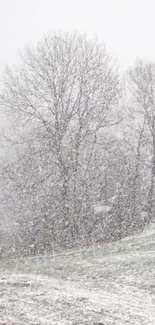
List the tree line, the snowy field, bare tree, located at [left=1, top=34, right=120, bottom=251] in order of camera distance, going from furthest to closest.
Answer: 1. bare tree, located at [left=1, top=34, right=120, bottom=251]
2. the tree line
3. the snowy field

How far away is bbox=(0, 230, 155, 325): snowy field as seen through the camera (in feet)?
30.5

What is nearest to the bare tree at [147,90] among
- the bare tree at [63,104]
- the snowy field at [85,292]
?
the bare tree at [63,104]

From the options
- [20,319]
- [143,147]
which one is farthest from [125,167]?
[20,319]

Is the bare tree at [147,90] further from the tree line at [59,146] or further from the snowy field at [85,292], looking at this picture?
the snowy field at [85,292]

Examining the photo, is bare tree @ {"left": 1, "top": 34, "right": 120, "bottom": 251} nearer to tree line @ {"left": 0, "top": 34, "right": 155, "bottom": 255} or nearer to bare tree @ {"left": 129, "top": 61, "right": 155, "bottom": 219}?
tree line @ {"left": 0, "top": 34, "right": 155, "bottom": 255}

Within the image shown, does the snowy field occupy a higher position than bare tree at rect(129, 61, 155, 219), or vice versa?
bare tree at rect(129, 61, 155, 219)

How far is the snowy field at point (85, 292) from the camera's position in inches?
366

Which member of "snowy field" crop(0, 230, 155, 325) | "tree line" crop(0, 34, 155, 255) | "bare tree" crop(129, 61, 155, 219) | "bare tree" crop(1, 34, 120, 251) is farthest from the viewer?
"bare tree" crop(129, 61, 155, 219)

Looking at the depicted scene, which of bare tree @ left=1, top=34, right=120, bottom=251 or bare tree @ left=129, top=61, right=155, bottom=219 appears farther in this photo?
bare tree @ left=129, top=61, right=155, bottom=219

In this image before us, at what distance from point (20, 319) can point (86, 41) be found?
2542cm

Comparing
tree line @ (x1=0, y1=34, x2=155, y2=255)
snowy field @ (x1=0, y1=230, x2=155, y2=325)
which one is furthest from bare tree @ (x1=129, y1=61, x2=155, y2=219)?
snowy field @ (x1=0, y1=230, x2=155, y2=325)

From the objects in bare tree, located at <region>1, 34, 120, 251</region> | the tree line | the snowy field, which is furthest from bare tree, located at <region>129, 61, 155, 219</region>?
the snowy field

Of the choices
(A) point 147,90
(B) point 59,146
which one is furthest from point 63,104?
(A) point 147,90

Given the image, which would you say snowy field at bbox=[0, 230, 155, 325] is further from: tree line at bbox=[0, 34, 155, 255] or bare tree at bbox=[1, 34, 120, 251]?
bare tree at bbox=[1, 34, 120, 251]
